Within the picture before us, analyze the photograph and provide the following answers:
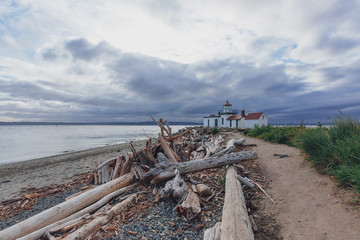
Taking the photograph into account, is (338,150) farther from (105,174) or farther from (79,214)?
(105,174)

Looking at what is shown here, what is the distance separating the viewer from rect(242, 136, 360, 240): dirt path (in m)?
3.32

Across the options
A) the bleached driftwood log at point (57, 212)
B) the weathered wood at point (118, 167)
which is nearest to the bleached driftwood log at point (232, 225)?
the bleached driftwood log at point (57, 212)

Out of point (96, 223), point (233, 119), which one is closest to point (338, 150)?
point (96, 223)

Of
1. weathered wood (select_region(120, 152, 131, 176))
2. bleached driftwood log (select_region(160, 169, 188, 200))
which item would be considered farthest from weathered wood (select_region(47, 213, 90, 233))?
weathered wood (select_region(120, 152, 131, 176))

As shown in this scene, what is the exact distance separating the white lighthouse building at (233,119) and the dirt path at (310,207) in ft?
105

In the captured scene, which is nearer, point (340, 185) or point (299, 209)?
point (299, 209)

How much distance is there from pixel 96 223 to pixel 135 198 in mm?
1394

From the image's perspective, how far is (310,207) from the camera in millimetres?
4137

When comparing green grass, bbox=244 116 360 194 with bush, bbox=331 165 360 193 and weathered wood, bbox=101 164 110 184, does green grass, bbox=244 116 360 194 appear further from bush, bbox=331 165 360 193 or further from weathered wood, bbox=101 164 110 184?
weathered wood, bbox=101 164 110 184

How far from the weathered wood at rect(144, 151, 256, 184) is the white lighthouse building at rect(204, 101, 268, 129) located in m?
31.1

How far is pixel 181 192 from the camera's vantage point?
4855mm

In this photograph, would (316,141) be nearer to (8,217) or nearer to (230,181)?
(230,181)

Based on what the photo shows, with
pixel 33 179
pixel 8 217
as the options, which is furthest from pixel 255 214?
pixel 33 179

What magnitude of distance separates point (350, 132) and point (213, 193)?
5066 millimetres
